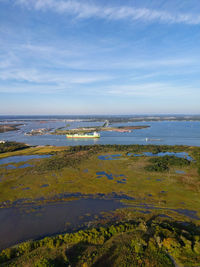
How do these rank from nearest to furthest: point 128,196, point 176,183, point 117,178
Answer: point 128,196 < point 176,183 < point 117,178

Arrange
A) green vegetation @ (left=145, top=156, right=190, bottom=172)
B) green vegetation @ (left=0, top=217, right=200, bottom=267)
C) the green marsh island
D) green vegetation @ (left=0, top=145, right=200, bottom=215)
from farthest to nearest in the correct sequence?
green vegetation @ (left=145, top=156, right=190, bottom=172), green vegetation @ (left=0, top=145, right=200, bottom=215), the green marsh island, green vegetation @ (left=0, top=217, right=200, bottom=267)

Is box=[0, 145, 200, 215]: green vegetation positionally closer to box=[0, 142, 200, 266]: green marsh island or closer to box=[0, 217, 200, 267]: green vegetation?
box=[0, 142, 200, 266]: green marsh island

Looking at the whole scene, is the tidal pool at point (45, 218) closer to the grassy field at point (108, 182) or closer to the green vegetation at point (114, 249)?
the green vegetation at point (114, 249)

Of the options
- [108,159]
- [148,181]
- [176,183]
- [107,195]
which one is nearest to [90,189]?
[107,195]

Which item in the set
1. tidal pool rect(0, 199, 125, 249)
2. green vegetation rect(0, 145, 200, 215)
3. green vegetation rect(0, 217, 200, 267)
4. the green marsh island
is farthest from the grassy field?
green vegetation rect(0, 217, 200, 267)

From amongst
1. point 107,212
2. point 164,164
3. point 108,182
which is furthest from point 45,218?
point 164,164

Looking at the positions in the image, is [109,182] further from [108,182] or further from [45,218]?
[45,218]

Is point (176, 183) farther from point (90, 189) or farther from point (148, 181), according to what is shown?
point (90, 189)
